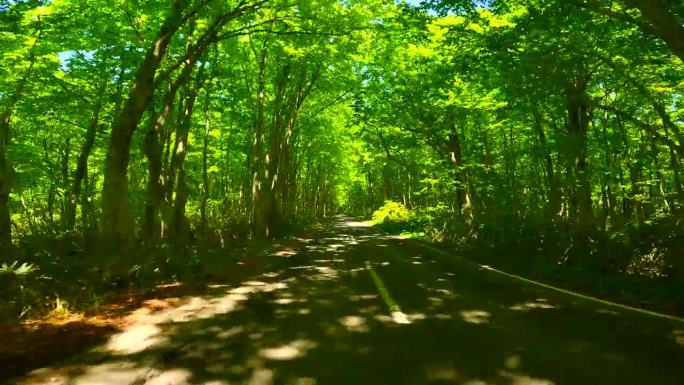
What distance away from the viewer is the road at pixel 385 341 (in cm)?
466

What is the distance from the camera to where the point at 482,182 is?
22719 mm

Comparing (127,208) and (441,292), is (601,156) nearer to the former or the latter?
(441,292)

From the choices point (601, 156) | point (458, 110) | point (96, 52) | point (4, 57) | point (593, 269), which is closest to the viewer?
point (593, 269)

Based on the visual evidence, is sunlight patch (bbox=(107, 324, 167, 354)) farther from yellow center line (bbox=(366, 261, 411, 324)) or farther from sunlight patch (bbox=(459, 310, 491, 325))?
sunlight patch (bbox=(459, 310, 491, 325))

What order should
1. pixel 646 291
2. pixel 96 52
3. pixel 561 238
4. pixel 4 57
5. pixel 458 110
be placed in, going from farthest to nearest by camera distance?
1. pixel 458 110
2. pixel 96 52
3. pixel 4 57
4. pixel 561 238
5. pixel 646 291

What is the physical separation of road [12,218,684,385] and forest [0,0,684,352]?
2165 mm

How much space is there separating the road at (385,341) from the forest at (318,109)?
2.16 meters

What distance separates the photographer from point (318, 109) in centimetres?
3203

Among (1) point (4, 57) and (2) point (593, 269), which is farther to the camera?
(1) point (4, 57)

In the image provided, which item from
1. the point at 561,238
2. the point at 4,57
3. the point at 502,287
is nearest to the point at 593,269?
the point at 561,238

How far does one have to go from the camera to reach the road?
466 centimetres

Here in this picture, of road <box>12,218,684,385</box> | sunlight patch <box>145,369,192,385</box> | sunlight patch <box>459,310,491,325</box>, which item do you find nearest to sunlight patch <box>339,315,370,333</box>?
road <box>12,218,684,385</box>

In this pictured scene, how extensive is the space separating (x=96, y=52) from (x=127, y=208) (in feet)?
35.1

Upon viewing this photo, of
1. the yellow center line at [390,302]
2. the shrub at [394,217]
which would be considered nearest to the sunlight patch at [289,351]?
the yellow center line at [390,302]
